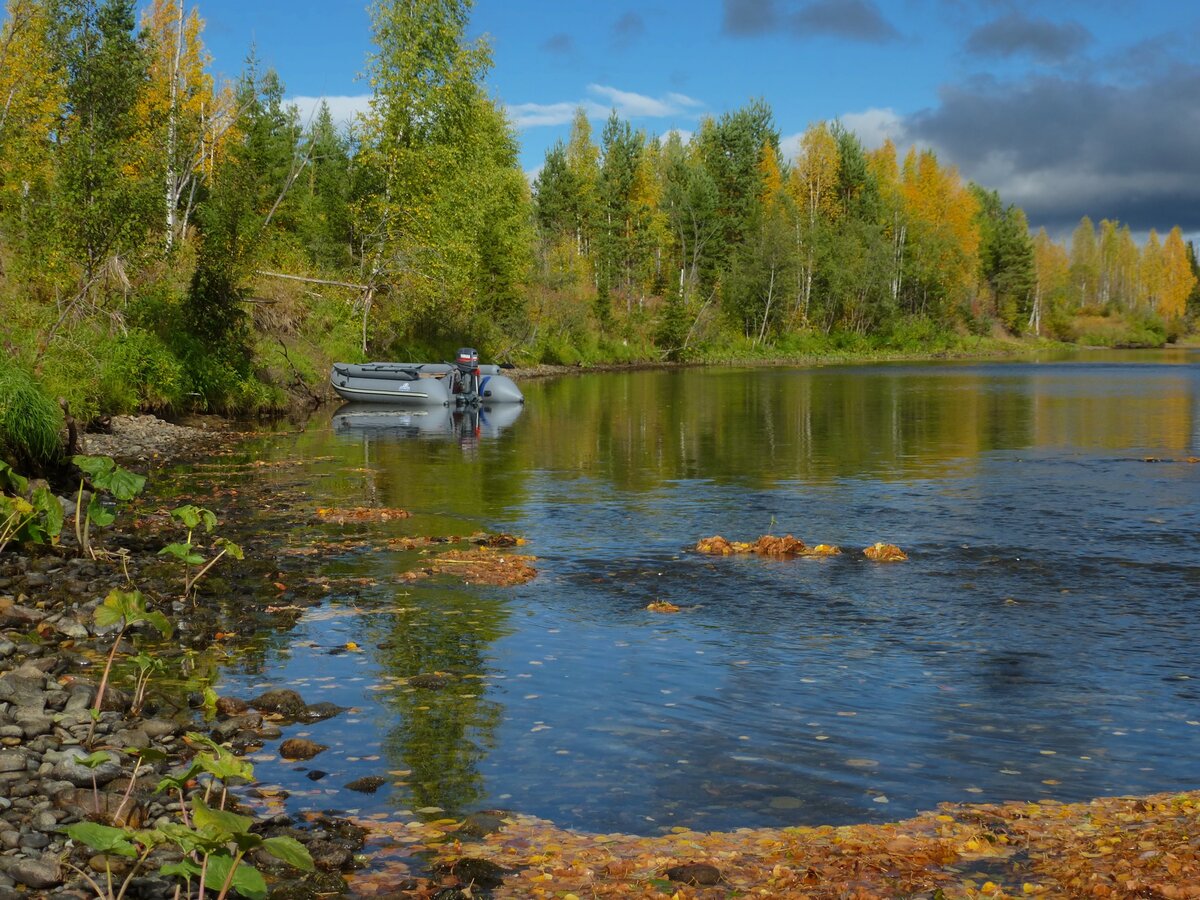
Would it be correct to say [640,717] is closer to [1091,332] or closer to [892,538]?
[892,538]

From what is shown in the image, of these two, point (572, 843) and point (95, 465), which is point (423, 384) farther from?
point (572, 843)

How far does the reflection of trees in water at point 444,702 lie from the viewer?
7.97 meters

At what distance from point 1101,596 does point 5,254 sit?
2562 cm

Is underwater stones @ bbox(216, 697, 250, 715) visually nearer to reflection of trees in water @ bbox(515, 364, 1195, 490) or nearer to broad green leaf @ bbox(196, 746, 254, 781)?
broad green leaf @ bbox(196, 746, 254, 781)

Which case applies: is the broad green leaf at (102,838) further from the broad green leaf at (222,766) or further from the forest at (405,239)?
the forest at (405,239)

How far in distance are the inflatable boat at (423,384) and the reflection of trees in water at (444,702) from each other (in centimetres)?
2996

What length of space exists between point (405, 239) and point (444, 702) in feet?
134

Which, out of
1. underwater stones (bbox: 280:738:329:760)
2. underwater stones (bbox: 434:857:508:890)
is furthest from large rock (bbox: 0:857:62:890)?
underwater stones (bbox: 280:738:329:760)

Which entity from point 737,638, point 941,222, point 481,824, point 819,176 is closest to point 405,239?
point 737,638

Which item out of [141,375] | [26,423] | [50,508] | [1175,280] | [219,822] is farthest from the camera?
[1175,280]

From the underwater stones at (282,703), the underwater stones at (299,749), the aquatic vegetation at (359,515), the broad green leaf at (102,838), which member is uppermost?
the broad green leaf at (102,838)

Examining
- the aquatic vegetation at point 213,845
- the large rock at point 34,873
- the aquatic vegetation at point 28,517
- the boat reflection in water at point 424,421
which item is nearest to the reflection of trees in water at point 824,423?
the boat reflection in water at point 424,421

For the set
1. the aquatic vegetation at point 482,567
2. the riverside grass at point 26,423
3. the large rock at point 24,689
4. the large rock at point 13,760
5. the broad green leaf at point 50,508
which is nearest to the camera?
the large rock at point 13,760

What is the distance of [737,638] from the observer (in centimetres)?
1157
